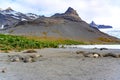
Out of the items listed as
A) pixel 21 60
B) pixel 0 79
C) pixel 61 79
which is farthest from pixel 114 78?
pixel 21 60

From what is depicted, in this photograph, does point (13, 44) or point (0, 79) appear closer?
point (0, 79)

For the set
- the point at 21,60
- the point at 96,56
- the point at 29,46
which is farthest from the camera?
the point at 29,46

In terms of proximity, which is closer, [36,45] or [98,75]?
[98,75]

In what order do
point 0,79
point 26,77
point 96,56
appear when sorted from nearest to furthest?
point 0,79 < point 26,77 < point 96,56

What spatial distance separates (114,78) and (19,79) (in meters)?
9.22

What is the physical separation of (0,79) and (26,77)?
2.94m

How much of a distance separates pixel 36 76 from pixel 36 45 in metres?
73.0

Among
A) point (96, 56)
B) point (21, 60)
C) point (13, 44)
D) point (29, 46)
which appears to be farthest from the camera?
point (29, 46)

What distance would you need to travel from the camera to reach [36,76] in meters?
32.1

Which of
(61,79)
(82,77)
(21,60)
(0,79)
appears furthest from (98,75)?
(21,60)

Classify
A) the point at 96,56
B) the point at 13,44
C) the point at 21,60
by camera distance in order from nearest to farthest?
1. the point at 21,60
2. the point at 96,56
3. the point at 13,44

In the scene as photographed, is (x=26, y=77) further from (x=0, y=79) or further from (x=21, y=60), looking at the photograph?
(x=21, y=60)

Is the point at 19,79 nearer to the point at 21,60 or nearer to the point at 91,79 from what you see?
the point at 91,79

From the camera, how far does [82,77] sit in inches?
1230
